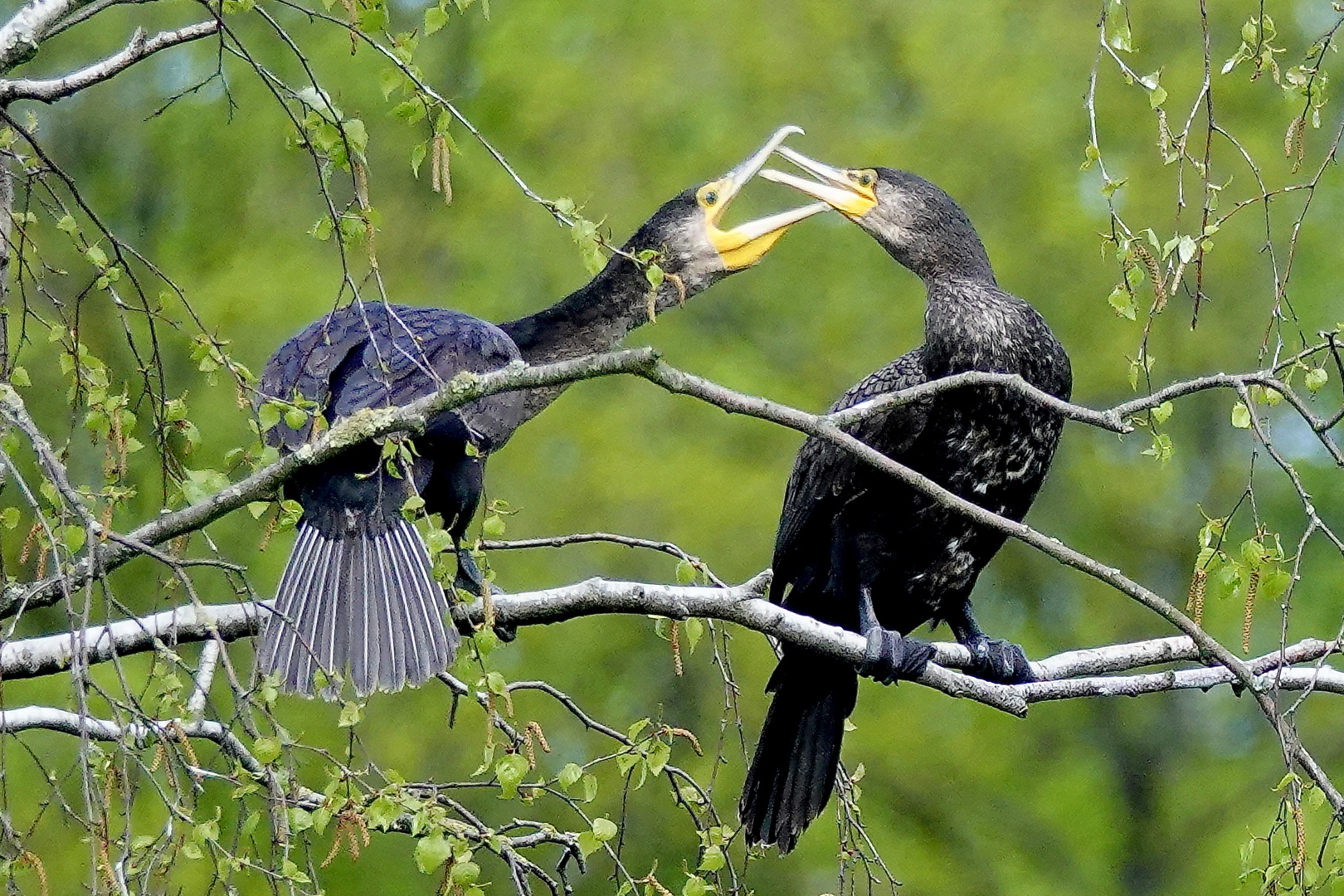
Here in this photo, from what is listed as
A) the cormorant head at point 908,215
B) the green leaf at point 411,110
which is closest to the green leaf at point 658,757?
the green leaf at point 411,110

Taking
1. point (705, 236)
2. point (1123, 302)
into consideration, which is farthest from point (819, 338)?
point (1123, 302)

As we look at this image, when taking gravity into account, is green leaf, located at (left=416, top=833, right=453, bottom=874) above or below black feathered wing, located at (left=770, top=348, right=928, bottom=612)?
below

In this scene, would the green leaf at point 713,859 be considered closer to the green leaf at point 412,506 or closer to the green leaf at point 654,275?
the green leaf at point 412,506

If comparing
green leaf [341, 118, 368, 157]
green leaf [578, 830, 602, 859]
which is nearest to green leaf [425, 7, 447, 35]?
green leaf [341, 118, 368, 157]

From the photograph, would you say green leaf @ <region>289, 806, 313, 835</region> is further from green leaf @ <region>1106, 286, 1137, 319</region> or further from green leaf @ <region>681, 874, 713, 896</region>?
green leaf @ <region>1106, 286, 1137, 319</region>

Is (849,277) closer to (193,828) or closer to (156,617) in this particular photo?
(156,617)

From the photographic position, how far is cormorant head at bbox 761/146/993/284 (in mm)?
4961

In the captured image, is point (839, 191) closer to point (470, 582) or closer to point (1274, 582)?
point (470, 582)

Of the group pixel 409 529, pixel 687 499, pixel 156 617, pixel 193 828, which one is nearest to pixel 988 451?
pixel 409 529

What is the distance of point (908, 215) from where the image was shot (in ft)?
16.7

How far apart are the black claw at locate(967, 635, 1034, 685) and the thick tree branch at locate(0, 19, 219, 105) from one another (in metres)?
2.45

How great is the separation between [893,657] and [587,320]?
1.72m

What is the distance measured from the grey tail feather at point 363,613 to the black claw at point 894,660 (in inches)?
39.0

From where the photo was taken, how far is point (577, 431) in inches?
393
